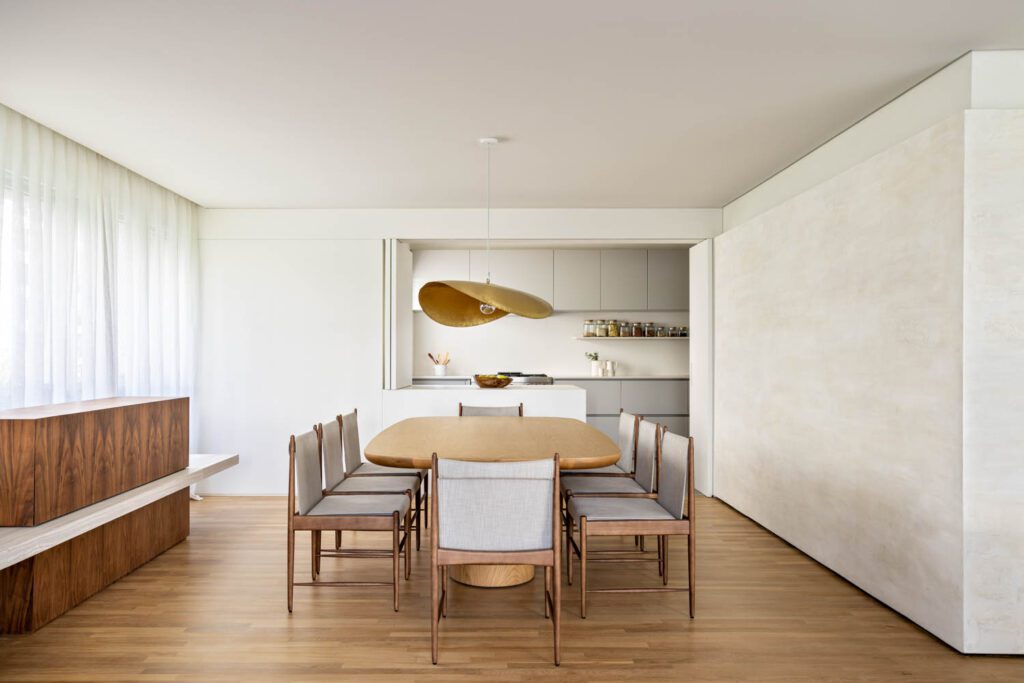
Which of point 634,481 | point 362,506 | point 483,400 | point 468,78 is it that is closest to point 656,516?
point 634,481

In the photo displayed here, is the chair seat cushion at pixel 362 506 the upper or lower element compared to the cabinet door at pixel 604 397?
lower

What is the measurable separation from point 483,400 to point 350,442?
1.56 metres

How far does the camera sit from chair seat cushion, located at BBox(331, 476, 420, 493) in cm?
353

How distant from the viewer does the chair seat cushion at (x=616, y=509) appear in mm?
2941

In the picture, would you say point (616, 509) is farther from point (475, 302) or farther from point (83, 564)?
point (83, 564)

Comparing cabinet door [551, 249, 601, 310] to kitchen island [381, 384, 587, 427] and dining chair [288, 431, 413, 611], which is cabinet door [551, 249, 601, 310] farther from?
dining chair [288, 431, 413, 611]

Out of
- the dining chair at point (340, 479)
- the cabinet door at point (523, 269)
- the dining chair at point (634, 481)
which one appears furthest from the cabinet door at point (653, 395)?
the dining chair at point (340, 479)

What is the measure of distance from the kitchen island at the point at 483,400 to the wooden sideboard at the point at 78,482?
1843 millimetres

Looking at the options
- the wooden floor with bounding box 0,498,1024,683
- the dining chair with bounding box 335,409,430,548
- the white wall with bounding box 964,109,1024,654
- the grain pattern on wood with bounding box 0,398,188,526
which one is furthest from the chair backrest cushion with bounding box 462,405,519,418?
the white wall with bounding box 964,109,1024,654

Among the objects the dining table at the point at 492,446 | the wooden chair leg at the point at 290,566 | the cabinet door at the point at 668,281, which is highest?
the cabinet door at the point at 668,281

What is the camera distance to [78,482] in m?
2.96

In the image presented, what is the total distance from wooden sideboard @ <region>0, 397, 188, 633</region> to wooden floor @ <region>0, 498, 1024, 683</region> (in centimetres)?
12

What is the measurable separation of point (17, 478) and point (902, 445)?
3.82 meters

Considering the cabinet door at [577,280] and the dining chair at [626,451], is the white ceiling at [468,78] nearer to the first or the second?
the dining chair at [626,451]
